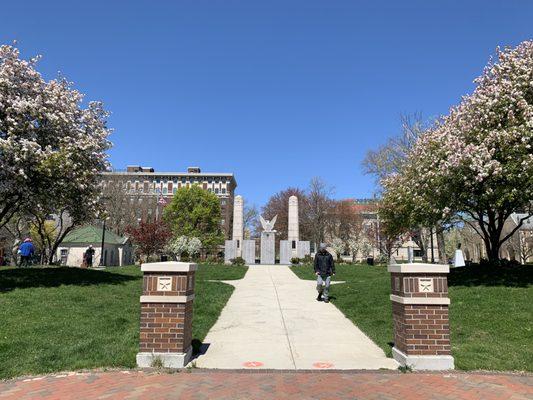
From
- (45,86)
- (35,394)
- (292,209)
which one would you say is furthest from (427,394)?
(292,209)

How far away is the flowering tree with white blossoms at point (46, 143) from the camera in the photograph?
14.4 meters

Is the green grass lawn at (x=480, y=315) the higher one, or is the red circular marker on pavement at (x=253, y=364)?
the green grass lawn at (x=480, y=315)

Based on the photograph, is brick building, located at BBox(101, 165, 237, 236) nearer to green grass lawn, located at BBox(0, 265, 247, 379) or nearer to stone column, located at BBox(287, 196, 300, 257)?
stone column, located at BBox(287, 196, 300, 257)

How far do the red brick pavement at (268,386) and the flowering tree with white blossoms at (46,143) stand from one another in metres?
9.96

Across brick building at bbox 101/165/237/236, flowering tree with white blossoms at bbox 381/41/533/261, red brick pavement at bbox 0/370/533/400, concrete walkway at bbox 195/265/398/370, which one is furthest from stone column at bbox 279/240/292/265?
brick building at bbox 101/165/237/236

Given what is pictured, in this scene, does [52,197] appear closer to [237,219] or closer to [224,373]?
[224,373]

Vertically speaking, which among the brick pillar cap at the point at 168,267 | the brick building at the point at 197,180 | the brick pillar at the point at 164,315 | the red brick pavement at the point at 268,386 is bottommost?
the red brick pavement at the point at 268,386

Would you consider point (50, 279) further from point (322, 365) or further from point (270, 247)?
point (270, 247)

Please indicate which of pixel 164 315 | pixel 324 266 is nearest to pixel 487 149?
pixel 324 266

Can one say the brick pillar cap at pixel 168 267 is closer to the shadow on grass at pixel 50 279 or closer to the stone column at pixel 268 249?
the shadow on grass at pixel 50 279

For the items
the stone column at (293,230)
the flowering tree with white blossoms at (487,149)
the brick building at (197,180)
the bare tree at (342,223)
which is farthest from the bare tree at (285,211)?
the flowering tree with white blossoms at (487,149)

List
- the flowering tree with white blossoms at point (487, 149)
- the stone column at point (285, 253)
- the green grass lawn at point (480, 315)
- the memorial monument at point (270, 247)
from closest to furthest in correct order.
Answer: the green grass lawn at point (480, 315)
the flowering tree with white blossoms at point (487, 149)
the stone column at point (285, 253)
the memorial monument at point (270, 247)

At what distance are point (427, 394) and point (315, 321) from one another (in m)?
5.46

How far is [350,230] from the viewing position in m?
68.3
